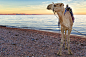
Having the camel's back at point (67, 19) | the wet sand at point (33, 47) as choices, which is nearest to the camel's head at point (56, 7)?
the camel's back at point (67, 19)

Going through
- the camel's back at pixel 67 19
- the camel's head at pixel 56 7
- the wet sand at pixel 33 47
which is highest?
the camel's head at pixel 56 7

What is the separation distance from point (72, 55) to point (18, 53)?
4.05 m

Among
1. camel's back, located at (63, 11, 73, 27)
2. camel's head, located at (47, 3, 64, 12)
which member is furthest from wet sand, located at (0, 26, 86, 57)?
camel's head, located at (47, 3, 64, 12)

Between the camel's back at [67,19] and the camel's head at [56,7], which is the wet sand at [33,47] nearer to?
the camel's back at [67,19]

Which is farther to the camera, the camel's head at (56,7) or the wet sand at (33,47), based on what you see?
the wet sand at (33,47)

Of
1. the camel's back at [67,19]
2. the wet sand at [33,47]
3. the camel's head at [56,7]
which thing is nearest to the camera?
the camel's head at [56,7]

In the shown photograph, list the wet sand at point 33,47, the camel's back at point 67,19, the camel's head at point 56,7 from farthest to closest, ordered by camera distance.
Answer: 1. the wet sand at point 33,47
2. the camel's back at point 67,19
3. the camel's head at point 56,7

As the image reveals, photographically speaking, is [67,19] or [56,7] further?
[67,19]

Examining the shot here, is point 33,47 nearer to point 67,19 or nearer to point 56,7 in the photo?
point 67,19

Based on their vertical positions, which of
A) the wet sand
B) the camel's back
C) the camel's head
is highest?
the camel's head

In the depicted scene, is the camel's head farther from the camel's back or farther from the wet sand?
the wet sand

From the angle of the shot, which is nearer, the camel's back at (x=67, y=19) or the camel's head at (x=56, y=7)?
the camel's head at (x=56, y=7)

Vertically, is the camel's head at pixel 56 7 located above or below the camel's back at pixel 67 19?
above

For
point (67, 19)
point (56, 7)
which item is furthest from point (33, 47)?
point (56, 7)
